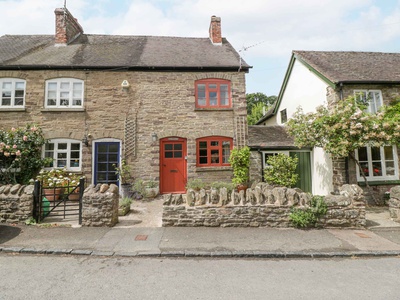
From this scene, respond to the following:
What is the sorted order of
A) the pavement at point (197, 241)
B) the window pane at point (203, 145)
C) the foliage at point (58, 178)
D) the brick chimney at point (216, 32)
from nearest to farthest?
the pavement at point (197, 241) → the foliage at point (58, 178) → the window pane at point (203, 145) → the brick chimney at point (216, 32)

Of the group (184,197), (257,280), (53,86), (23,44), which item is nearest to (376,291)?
(257,280)

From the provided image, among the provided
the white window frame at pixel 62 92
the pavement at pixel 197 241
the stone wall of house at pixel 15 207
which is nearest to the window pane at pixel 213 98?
the white window frame at pixel 62 92

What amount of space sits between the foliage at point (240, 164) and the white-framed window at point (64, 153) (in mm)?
7133

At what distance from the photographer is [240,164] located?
33.4 feet

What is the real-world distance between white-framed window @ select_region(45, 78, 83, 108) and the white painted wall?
11743 mm

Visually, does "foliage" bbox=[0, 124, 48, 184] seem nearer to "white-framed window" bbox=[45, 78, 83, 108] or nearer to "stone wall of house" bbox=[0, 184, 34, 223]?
"white-framed window" bbox=[45, 78, 83, 108]

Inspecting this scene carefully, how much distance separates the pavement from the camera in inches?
180

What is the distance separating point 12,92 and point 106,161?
5444 millimetres

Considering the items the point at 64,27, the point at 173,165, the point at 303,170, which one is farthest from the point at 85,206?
the point at 64,27

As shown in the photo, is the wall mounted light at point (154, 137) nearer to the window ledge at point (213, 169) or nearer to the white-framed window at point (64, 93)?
the window ledge at point (213, 169)

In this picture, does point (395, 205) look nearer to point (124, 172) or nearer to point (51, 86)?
point (124, 172)

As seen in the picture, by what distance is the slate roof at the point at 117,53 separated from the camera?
1065 centimetres

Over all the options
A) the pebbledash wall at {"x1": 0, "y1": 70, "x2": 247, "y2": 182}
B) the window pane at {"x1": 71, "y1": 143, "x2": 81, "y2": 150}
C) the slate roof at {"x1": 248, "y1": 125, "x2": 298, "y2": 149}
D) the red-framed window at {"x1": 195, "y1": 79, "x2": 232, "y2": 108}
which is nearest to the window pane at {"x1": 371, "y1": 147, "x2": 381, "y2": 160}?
the slate roof at {"x1": 248, "y1": 125, "x2": 298, "y2": 149}

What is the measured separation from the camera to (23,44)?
12367mm
